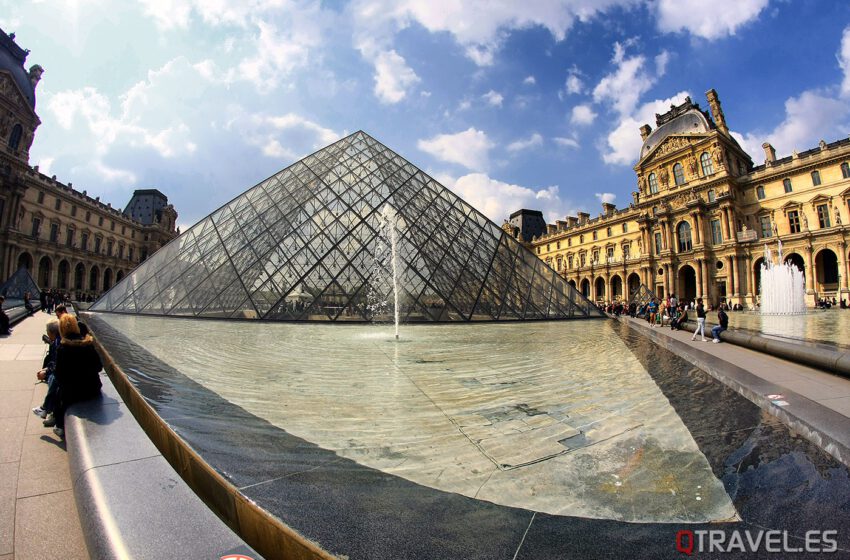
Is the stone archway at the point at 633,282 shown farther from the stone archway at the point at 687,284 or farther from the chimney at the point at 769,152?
the chimney at the point at 769,152

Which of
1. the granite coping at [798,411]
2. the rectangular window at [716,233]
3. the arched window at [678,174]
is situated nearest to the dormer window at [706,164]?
the arched window at [678,174]

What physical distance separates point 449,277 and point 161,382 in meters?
11.9

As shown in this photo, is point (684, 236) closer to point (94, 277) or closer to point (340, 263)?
point (340, 263)

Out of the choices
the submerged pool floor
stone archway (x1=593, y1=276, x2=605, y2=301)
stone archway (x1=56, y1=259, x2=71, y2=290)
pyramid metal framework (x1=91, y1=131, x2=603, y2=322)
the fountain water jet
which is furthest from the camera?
stone archway (x1=593, y1=276, x2=605, y2=301)

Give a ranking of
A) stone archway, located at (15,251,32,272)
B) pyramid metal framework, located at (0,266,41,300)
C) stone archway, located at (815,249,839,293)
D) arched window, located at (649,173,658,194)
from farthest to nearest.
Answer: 1. arched window, located at (649,173,658,194)
2. stone archway, located at (15,251,32,272)
3. stone archway, located at (815,249,839,293)
4. pyramid metal framework, located at (0,266,41,300)

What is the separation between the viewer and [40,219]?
126 feet

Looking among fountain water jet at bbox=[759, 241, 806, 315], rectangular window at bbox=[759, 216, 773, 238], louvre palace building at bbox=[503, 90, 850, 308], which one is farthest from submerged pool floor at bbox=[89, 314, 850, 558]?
rectangular window at bbox=[759, 216, 773, 238]

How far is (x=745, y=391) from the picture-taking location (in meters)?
3.48

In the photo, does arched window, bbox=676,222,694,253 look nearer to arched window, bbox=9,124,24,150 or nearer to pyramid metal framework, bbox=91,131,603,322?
pyramid metal framework, bbox=91,131,603,322

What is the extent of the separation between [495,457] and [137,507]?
5.45 feet

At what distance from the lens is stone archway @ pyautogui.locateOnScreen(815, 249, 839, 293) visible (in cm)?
2867

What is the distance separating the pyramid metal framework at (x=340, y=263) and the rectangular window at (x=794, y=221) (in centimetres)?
2809

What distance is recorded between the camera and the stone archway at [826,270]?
94.1 ft

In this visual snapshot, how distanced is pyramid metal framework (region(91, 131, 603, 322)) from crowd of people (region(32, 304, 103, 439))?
1024 centimetres
